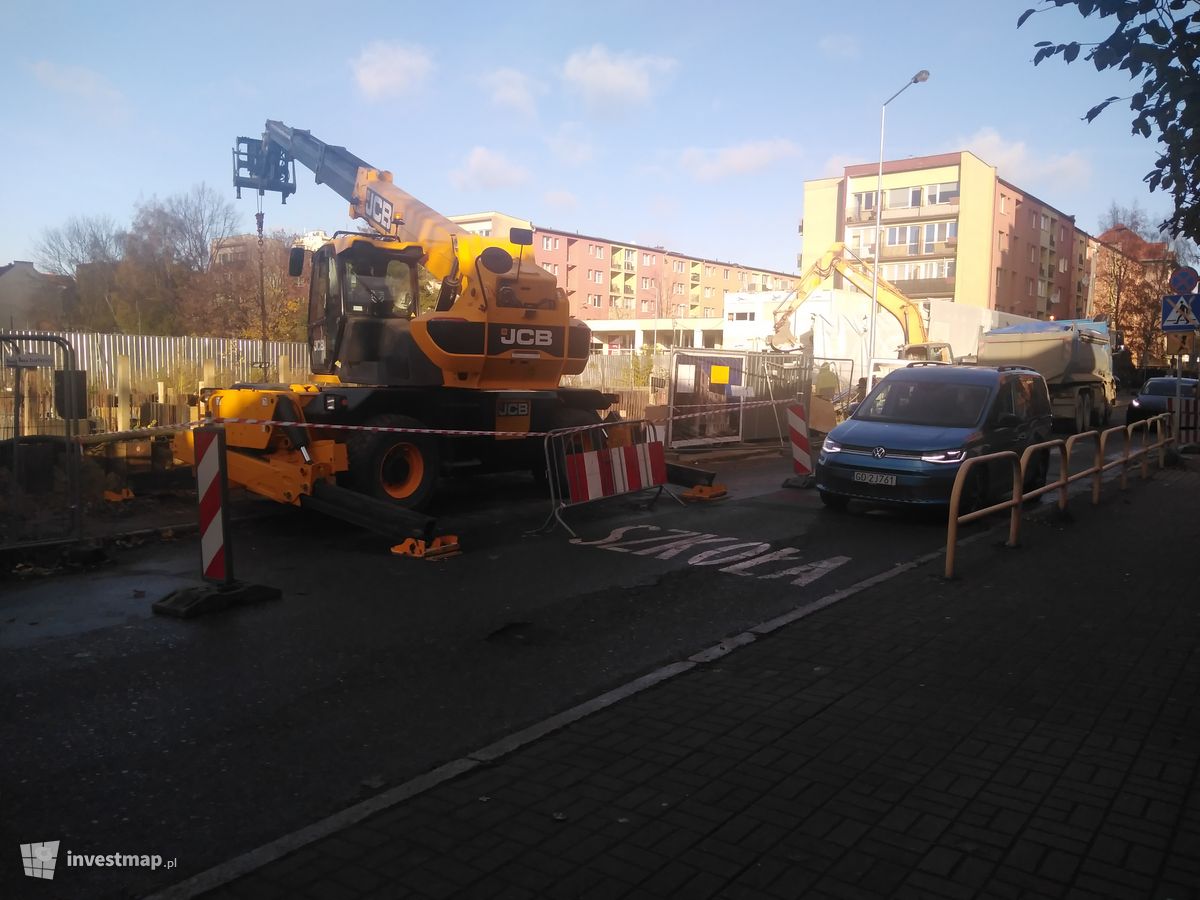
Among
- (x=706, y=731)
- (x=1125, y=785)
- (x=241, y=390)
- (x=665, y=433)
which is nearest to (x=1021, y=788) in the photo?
(x=1125, y=785)

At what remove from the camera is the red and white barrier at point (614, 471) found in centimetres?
1047

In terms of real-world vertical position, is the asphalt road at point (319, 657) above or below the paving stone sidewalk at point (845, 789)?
below

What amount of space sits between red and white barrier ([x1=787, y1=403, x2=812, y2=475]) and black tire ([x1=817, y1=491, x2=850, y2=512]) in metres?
2.23

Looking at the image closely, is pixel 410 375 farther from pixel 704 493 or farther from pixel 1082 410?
pixel 1082 410

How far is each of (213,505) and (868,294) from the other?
28827mm

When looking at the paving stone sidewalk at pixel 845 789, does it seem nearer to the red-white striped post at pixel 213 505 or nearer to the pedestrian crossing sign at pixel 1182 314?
the red-white striped post at pixel 213 505

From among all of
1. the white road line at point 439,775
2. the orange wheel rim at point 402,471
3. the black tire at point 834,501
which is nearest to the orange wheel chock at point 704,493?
the black tire at point 834,501

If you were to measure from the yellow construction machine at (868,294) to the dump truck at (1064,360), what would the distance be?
1.68m

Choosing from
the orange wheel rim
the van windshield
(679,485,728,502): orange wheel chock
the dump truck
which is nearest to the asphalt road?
the orange wheel rim

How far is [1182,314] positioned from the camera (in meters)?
16.0

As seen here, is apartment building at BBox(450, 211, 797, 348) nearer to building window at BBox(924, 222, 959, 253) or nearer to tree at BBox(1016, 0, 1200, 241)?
building window at BBox(924, 222, 959, 253)

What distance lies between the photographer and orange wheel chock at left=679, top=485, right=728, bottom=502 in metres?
12.5

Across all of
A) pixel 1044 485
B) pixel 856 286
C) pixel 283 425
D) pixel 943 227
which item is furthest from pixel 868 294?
pixel 943 227

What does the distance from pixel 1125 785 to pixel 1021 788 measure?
0.46 m
